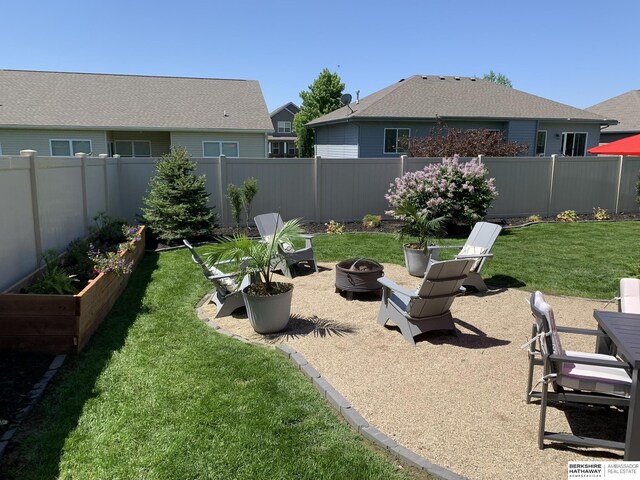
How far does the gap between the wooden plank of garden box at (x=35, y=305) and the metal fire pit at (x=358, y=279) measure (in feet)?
11.9

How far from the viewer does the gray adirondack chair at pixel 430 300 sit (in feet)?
17.5

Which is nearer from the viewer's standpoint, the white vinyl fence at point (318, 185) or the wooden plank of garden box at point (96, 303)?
the wooden plank of garden box at point (96, 303)

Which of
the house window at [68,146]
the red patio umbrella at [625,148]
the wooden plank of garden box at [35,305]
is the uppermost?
the house window at [68,146]

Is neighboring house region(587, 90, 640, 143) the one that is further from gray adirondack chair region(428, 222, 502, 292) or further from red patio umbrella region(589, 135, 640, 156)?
gray adirondack chair region(428, 222, 502, 292)

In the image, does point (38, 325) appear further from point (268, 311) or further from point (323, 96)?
point (323, 96)

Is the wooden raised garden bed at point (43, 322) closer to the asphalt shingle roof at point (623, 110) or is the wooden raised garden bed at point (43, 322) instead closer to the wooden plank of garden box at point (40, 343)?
the wooden plank of garden box at point (40, 343)

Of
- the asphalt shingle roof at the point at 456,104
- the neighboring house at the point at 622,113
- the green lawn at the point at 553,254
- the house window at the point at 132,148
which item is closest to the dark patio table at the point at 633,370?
the green lawn at the point at 553,254

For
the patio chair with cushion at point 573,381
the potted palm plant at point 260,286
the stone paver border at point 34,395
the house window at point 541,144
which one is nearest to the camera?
the patio chair with cushion at point 573,381

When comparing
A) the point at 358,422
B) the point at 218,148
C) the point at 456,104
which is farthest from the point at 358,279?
the point at 456,104

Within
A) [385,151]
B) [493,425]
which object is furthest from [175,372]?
[385,151]

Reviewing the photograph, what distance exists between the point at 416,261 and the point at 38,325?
5.70 metres

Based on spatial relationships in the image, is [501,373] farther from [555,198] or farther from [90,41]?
[90,41]

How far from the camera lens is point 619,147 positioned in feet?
25.5

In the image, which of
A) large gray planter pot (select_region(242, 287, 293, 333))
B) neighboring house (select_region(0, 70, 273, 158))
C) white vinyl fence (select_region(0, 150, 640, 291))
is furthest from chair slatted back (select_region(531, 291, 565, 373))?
neighboring house (select_region(0, 70, 273, 158))
